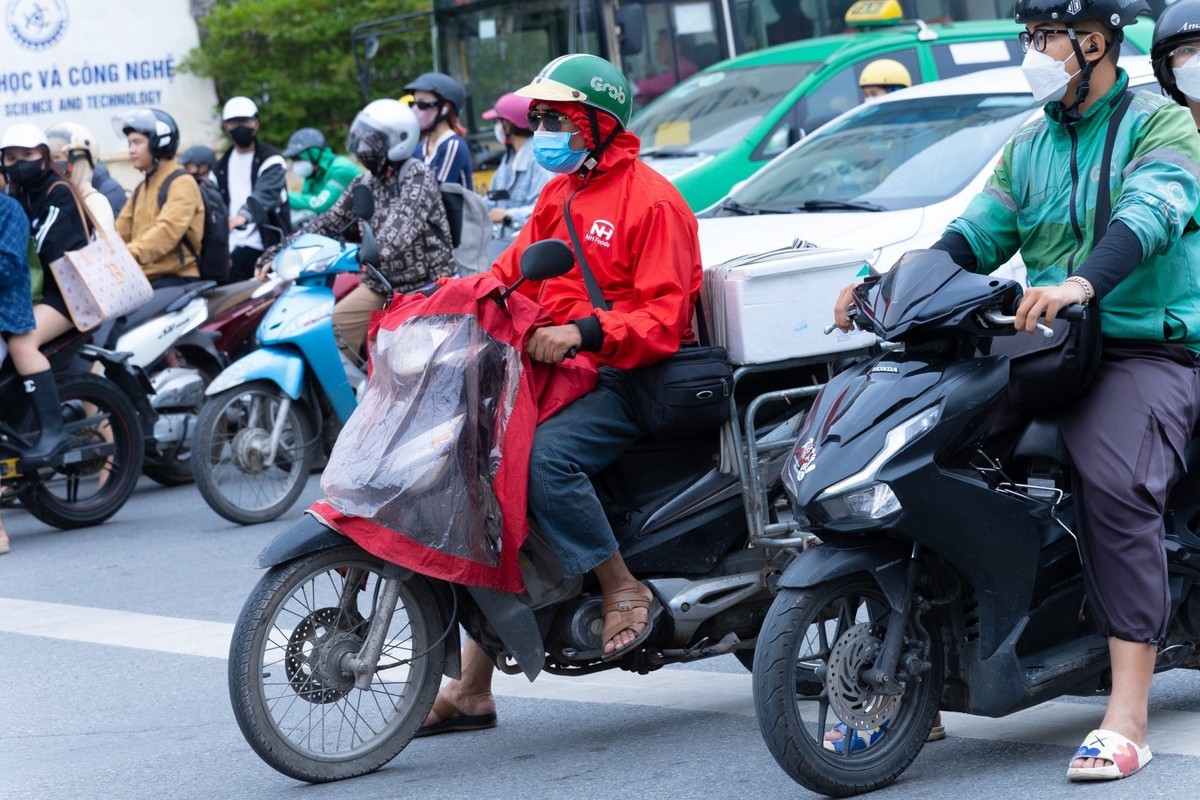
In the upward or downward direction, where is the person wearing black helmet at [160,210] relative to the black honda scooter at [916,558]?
upward

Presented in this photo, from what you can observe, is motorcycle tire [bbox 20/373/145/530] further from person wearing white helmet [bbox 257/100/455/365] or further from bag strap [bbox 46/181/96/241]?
person wearing white helmet [bbox 257/100/455/365]

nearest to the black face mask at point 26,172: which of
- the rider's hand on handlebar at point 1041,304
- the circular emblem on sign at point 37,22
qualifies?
the rider's hand on handlebar at point 1041,304

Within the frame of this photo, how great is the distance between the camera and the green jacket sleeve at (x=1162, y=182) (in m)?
4.15

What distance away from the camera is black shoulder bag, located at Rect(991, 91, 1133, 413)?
4242 mm

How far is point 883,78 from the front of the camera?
11742mm

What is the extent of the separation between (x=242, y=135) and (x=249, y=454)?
472 cm

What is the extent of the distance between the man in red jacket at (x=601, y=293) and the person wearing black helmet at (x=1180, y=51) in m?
1.67

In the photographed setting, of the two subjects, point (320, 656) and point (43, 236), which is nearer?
point (320, 656)

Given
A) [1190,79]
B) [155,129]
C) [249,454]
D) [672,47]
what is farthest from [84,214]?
[672,47]

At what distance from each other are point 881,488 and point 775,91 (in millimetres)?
8849

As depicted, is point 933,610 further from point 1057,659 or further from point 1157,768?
point 1157,768

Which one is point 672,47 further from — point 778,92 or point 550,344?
point 550,344

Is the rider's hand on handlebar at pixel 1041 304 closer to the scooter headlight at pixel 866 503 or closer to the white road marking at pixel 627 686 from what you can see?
the scooter headlight at pixel 866 503

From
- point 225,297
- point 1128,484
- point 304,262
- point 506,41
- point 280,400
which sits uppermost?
point 506,41
